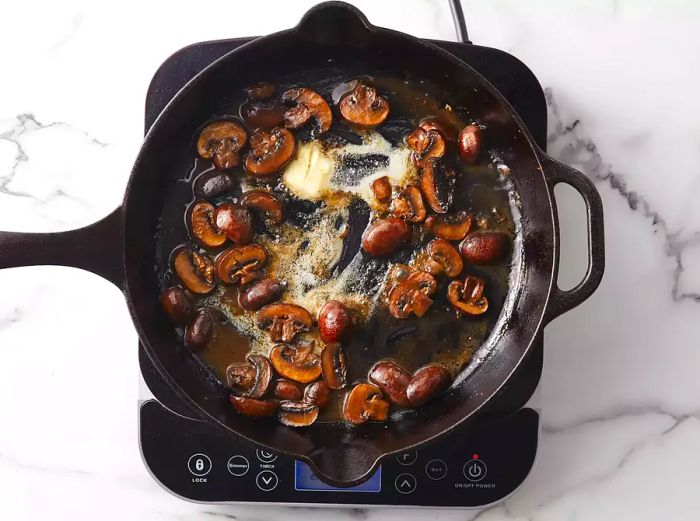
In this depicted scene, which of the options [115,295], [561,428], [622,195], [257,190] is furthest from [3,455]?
[622,195]

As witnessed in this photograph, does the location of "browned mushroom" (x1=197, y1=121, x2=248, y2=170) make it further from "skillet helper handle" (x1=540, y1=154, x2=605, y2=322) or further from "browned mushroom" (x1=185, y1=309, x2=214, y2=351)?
"skillet helper handle" (x1=540, y1=154, x2=605, y2=322)

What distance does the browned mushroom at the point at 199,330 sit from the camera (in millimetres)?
1639

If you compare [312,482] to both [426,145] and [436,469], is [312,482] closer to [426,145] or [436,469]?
[436,469]

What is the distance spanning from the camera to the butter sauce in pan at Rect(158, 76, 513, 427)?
5.43 feet

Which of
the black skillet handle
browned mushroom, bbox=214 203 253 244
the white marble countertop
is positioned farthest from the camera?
the white marble countertop

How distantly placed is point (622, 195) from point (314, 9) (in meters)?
0.85

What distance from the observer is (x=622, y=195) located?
1.81m

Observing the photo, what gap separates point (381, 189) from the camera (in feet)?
5.48

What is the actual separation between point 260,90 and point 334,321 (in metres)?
0.53

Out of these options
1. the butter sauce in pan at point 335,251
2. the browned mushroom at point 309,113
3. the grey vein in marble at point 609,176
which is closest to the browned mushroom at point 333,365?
the butter sauce in pan at point 335,251

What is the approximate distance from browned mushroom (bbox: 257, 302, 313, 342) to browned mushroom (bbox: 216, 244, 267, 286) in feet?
0.27

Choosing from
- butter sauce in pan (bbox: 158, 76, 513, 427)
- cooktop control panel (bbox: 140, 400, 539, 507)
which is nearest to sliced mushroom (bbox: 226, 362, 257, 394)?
butter sauce in pan (bbox: 158, 76, 513, 427)

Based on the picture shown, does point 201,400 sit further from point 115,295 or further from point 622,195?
point 622,195

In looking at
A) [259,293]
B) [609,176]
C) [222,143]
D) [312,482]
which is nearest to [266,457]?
[312,482]
